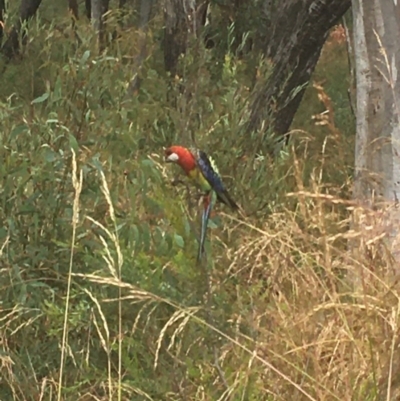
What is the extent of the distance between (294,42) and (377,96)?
2269 millimetres

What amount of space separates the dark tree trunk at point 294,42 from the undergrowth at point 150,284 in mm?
1803

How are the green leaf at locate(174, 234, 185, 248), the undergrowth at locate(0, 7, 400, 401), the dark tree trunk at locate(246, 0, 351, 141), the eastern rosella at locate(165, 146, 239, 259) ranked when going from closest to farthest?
1. the undergrowth at locate(0, 7, 400, 401)
2. the green leaf at locate(174, 234, 185, 248)
3. the eastern rosella at locate(165, 146, 239, 259)
4. the dark tree trunk at locate(246, 0, 351, 141)

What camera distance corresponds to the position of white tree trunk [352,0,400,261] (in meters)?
3.27

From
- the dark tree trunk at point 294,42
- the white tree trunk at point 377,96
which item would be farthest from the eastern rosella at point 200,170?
the dark tree trunk at point 294,42

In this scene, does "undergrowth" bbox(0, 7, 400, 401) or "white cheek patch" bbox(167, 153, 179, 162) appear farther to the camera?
"white cheek patch" bbox(167, 153, 179, 162)

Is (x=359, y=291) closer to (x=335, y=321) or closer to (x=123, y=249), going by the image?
(x=335, y=321)

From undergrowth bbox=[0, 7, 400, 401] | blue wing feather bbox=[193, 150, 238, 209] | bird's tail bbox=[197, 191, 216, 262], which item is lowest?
undergrowth bbox=[0, 7, 400, 401]

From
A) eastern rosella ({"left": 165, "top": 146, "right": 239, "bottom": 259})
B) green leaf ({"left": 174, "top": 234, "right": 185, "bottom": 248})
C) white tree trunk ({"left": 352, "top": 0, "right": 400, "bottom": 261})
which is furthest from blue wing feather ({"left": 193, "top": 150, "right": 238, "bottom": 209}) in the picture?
white tree trunk ({"left": 352, "top": 0, "right": 400, "bottom": 261})

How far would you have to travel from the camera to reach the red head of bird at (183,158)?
9.02 feet

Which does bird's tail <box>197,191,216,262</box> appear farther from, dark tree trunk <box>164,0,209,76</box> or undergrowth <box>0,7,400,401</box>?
dark tree trunk <box>164,0,209,76</box>

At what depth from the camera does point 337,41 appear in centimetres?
1892

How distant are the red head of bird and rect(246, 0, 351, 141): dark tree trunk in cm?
244

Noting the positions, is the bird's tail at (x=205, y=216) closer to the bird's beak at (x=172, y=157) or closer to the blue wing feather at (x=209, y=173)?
the blue wing feather at (x=209, y=173)

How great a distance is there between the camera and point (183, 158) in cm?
275
